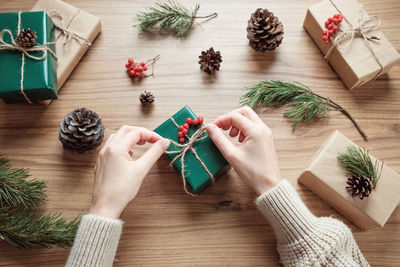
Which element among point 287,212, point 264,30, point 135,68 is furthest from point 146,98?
point 287,212

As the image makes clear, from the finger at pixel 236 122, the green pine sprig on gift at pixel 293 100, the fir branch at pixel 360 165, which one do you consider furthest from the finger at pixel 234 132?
the fir branch at pixel 360 165

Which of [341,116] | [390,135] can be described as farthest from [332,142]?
[390,135]

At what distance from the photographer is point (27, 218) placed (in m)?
1.04

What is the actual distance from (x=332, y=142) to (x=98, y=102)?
0.82 metres

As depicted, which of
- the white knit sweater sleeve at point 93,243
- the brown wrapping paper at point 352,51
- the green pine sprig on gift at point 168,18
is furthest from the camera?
the green pine sprig on gift at point 168,18

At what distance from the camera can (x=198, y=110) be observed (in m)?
1.19

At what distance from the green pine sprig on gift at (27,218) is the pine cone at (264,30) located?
0.86 metres

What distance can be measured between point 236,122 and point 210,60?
29 cm

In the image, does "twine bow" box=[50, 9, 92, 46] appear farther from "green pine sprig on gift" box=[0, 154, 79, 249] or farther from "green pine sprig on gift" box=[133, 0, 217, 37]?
"green pine sprig on gift" box=[0, 154, 79, 249]

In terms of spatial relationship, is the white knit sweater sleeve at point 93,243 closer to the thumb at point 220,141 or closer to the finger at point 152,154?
the finger at point 152,154

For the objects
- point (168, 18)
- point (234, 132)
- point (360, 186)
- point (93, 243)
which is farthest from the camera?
point (168, 18)

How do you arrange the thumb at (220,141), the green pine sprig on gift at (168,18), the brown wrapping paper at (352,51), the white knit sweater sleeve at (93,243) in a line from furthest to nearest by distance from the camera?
the green pine sprig on gift at (168,18), the brown wrapping paper at (352,51), the thumb at (220,141), the white knit sweater sleeve at (93,243)

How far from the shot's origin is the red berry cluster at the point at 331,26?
116 cm

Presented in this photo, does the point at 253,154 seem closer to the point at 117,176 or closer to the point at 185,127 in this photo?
the point at 185,127
